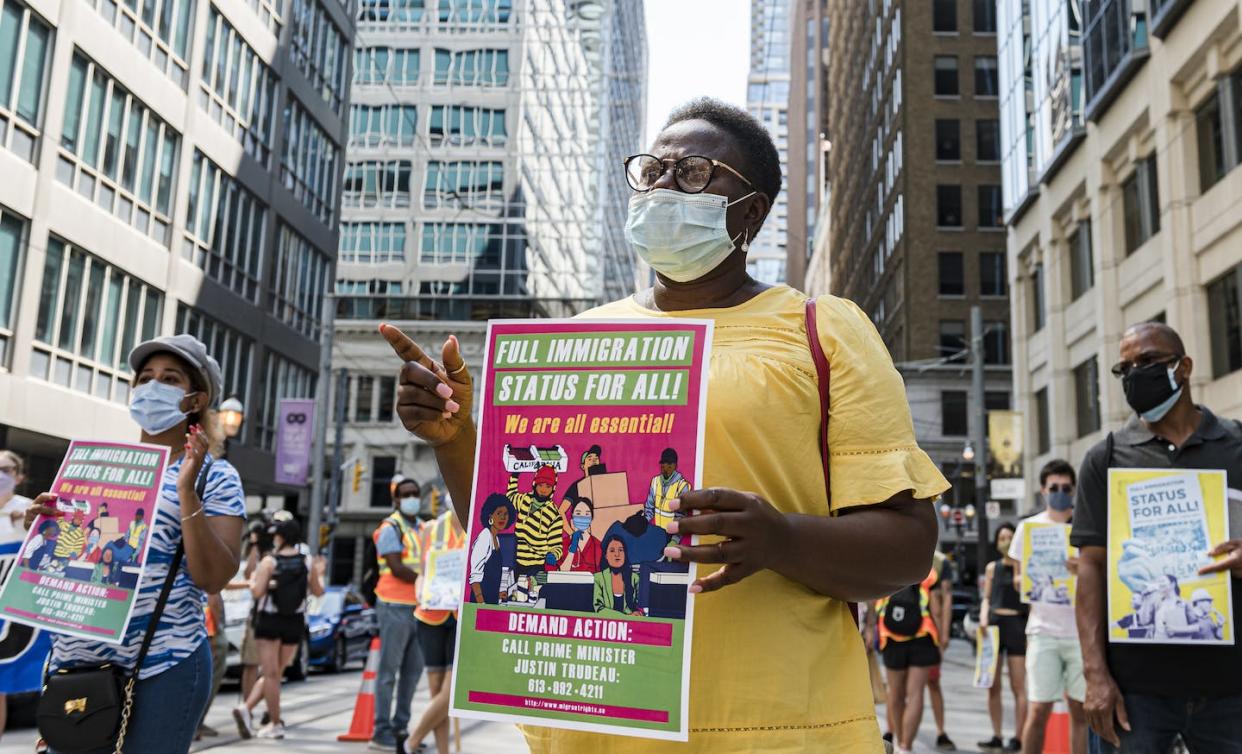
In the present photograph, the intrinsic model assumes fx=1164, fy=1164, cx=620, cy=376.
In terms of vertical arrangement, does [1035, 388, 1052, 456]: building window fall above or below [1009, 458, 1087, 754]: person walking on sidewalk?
above

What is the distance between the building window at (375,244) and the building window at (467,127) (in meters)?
5.04

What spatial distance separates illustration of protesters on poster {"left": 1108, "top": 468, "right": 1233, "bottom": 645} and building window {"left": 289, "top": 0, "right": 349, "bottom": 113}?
31.6m

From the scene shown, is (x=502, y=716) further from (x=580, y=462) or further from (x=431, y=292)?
(x=431, y=292)

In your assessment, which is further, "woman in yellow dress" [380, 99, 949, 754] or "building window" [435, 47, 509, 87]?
"building window" [435, 47, 509, 87]

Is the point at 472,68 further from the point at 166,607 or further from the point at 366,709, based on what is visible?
the point at 166,607

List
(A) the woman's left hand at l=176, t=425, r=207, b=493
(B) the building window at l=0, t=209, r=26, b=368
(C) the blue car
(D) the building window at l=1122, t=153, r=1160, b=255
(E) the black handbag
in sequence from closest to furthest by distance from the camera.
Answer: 1. (E) the black handbag
2. (A) the woman's left hand at l=176, t=425, r=207, b=493
3. (C) the blue car
4. (B) the building window at l=0, t=209, r=26, b=368
5. (D) the building window at l=1122, t=153, r=1160, b=255

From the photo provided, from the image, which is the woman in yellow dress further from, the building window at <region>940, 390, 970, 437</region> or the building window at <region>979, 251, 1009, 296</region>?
the building window at <region>979, 251, 1009, 296</region>

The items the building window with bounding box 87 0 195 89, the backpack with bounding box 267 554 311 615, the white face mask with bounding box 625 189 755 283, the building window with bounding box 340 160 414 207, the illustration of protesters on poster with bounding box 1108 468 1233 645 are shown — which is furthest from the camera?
the building window with bounding box 340 160 414 207

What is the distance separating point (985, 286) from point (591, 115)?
102 ft

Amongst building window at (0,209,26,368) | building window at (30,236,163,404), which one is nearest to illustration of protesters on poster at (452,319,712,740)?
building window at (0,209,26,368)

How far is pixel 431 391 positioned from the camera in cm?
223

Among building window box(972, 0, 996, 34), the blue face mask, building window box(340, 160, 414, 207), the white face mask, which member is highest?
building window box(972, 0, 996, 34)

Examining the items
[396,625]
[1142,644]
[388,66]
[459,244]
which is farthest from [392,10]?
[1142,644]

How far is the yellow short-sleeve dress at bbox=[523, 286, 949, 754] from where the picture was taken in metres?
2.11
